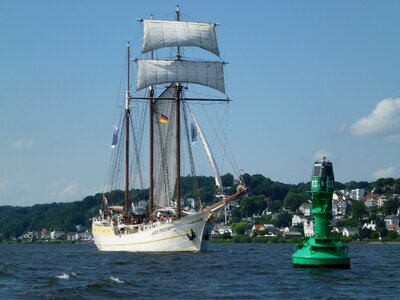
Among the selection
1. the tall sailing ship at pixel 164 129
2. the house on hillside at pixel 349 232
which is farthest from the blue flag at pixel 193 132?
the house on hillside at pixel 349 232

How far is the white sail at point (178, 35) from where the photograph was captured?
106312 mm

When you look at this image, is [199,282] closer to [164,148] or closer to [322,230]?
[322,230]

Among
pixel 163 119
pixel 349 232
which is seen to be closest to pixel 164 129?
pixel 163 119

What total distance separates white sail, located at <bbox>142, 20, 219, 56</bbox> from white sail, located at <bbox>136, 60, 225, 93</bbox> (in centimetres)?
175

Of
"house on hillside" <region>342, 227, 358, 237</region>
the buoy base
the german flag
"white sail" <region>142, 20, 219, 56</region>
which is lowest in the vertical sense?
the buoy base

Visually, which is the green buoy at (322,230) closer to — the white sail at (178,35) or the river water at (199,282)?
the river water at (199,282)

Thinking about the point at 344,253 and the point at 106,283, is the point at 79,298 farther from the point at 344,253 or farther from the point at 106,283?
the point at 344,253

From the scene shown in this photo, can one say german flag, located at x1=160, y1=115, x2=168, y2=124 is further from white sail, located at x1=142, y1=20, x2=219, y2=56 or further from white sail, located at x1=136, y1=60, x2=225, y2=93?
white sail, located at x1=142, y1=20, x2=219, y2=56

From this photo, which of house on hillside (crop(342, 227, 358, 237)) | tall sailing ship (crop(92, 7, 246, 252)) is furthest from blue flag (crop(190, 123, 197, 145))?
house on hillside (crop(342, 227, 358, 237))

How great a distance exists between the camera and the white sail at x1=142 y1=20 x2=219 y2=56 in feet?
349

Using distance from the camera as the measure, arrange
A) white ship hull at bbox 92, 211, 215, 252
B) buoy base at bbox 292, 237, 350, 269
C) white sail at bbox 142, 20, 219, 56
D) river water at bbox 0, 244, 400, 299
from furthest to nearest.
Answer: white sail at bbox 142, 20, 219, 56 < white ship hull at bbox 92, 211, 215, 252 < buoy base at bbox 292, 237, 350, 269 < river water at bbox 0, 244, 400, 299

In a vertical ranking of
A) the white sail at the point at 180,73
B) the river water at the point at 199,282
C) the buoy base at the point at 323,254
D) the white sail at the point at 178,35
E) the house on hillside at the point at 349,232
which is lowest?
the river water at the point at 199,282

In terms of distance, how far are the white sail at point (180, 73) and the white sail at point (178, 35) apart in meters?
1.75

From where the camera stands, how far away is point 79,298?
48062mm
